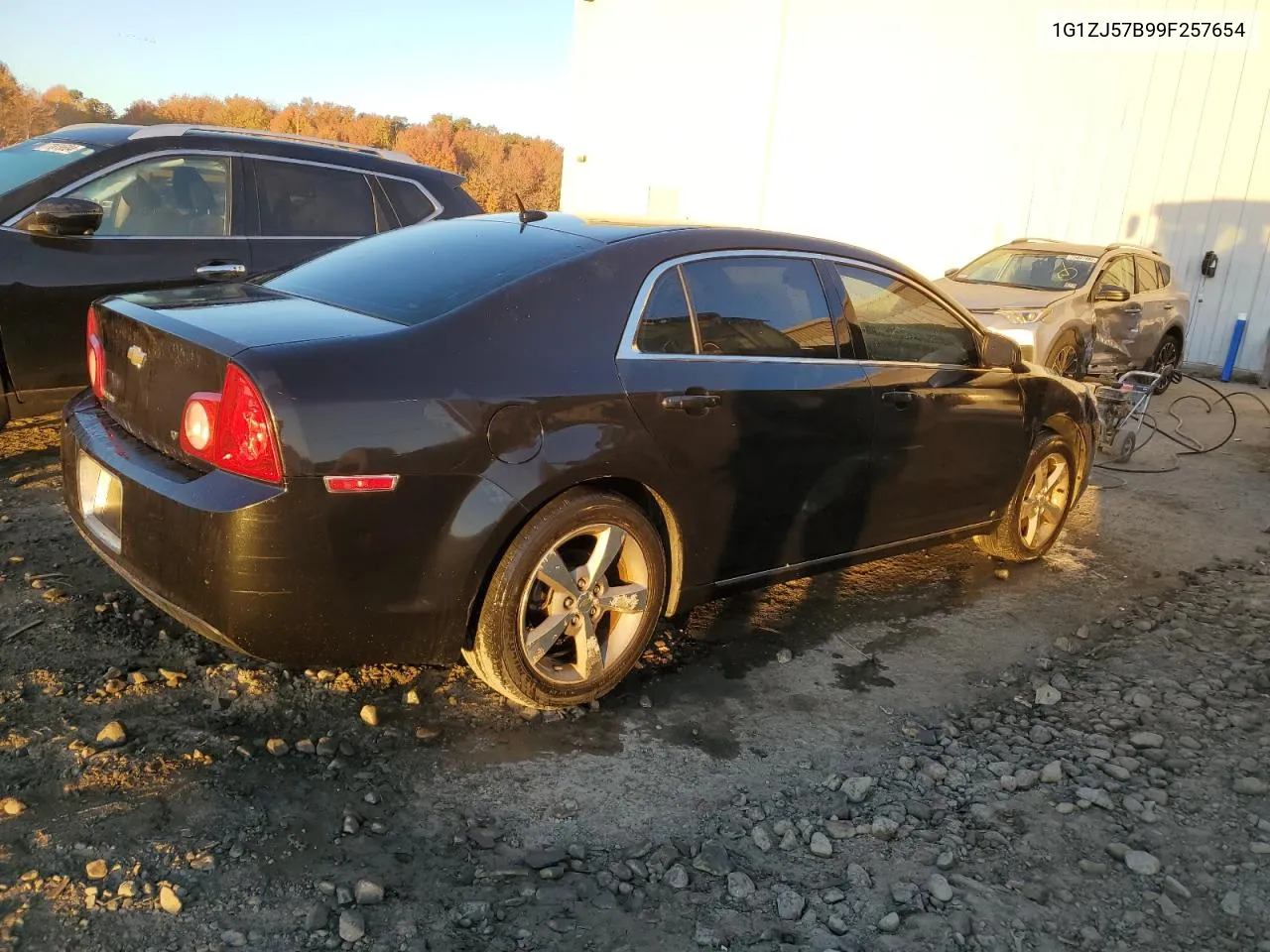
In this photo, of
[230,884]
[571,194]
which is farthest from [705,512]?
[571,194]

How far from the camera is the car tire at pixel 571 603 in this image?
116 inches

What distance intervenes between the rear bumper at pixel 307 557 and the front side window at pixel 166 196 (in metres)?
2.93

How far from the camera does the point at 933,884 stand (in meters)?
2.53

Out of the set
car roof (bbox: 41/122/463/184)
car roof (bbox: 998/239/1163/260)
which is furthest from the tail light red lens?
car roof (bbox: 998/239/1163/260)

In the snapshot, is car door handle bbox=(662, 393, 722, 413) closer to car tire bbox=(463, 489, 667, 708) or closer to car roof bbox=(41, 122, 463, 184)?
car tire bbox=(463, 489, 667, 708)

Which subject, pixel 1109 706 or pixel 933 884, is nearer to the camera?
pixel 933 884

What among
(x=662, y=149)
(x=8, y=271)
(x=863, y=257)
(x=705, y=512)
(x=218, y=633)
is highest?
(x=662, y=149)

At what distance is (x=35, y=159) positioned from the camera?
528 cm

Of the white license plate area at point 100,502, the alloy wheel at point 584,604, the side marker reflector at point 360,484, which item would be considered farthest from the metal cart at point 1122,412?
the white license plate area at point 100,502

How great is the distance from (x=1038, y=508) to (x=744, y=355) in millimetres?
2485

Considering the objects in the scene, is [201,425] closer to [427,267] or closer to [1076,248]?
[427,267]

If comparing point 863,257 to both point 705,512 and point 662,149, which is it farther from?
point 662,149

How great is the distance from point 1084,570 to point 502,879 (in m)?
3.95

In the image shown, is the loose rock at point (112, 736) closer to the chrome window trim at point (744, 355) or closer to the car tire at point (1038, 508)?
the chrome window trim at point (744, 355)
